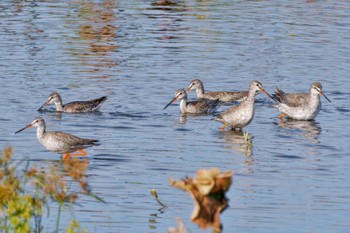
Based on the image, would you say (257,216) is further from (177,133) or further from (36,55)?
(36,55)

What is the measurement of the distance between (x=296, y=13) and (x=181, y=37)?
618 cm

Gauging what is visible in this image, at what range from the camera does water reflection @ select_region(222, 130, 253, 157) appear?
54.2 ft

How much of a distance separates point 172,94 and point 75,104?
2.58 m

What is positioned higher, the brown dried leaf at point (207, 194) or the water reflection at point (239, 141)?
the brown dried leaf at point (207, 194)

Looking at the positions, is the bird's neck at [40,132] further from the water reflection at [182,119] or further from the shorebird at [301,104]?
the shorebird at [301,104]

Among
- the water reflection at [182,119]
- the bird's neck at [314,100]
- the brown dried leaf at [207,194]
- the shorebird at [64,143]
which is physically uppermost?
the brown dried leaf at [207,194]

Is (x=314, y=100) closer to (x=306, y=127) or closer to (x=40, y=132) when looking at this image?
(x=306, y=127)

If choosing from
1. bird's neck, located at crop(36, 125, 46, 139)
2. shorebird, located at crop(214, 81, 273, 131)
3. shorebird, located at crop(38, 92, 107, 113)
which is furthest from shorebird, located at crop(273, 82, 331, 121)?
bird's neck, located at crop(36, 125, 46, 139)

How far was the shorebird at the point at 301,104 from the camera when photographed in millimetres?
19625

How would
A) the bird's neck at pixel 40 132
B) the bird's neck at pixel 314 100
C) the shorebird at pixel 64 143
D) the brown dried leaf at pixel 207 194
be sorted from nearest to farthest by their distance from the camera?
the brown dried leaf at pixel 207 194 → the shorebird at pixel 64 143 → the bird's neck at pixel 40 132 → the bird's neck at pixel 314 100

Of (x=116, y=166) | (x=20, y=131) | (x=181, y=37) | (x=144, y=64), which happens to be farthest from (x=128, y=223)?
(x=181, y=37)

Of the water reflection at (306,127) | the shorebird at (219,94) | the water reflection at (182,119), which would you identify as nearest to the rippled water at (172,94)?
the water reflection at (306,127)

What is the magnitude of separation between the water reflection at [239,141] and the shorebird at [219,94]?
223 centimetres

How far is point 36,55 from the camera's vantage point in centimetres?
2472
